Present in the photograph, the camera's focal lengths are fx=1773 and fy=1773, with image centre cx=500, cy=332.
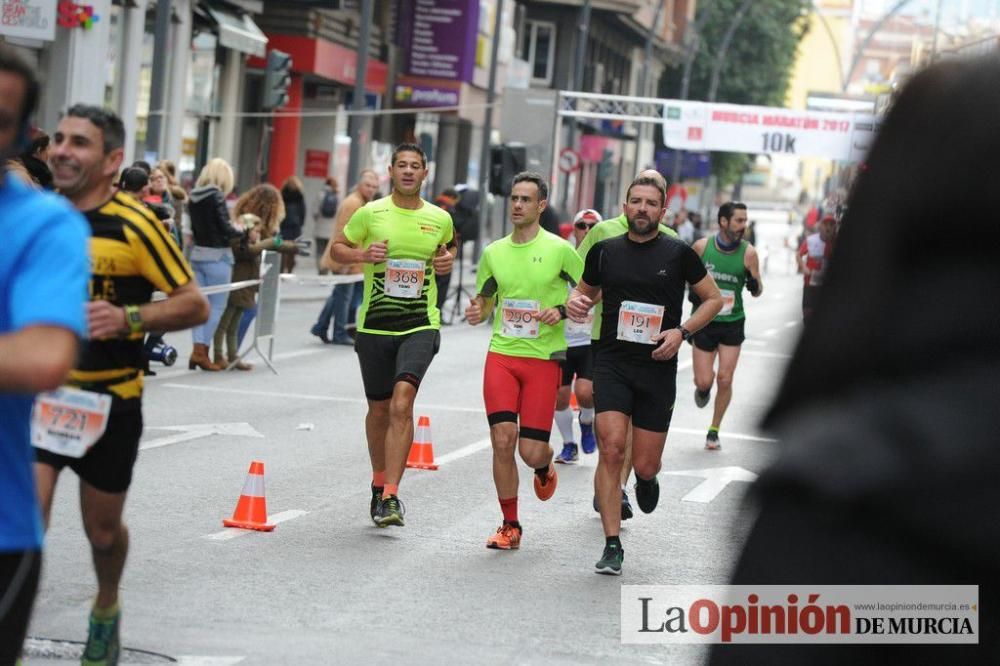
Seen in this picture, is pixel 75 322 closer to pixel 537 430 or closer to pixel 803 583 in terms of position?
pixel 803 583

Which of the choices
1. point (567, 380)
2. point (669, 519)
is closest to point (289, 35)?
point (567, 380)

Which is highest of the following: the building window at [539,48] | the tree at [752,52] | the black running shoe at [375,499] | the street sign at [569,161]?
the tree at [752,52]

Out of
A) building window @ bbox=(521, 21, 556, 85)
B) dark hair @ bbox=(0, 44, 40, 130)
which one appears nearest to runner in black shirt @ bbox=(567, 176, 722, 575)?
dark hair @ bbox=(0, 44, 40, 130)

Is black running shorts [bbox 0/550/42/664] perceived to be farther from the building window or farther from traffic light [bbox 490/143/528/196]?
the building window

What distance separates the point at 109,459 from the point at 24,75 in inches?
95.1

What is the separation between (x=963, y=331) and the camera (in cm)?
151

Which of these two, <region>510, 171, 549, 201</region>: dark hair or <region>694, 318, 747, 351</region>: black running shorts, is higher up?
<region>510, 171, 549, 201</region>: dark hair

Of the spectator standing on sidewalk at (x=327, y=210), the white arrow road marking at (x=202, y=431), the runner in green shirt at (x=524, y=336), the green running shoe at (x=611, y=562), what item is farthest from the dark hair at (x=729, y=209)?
the spectator standing on sidewalk at (x=327, y=210)

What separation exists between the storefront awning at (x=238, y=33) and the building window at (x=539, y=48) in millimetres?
30363

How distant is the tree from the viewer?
78.4 m

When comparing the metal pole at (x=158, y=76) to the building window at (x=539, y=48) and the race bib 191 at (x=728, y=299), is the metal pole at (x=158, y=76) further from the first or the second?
the building window at (x=539, y=48)

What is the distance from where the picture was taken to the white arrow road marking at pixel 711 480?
11438 mm

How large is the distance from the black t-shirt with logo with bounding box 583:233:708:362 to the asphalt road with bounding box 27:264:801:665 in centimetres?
103

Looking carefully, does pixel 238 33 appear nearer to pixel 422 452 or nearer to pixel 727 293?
pixel 727 293
